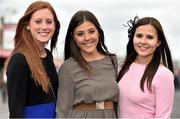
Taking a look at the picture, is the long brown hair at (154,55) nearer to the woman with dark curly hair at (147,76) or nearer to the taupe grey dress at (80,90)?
the woman with dark curly hair at (147,76)

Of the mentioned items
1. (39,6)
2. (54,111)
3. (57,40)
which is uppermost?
(39,6)

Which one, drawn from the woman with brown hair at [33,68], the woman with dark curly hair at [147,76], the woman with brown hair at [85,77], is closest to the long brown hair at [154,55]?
the woman with dark curly hair at [147,76]

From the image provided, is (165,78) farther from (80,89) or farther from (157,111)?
(80,89)

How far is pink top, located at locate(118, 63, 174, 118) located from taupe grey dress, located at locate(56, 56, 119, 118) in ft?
0.34

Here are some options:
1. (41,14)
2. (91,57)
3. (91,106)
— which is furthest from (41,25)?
(91,106)

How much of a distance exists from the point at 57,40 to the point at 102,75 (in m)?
0.66

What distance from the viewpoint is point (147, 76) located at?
4.50 metres

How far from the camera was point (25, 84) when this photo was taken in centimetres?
439

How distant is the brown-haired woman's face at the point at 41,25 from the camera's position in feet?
15.0

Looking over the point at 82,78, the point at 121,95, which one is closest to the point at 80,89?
the point at 82,78

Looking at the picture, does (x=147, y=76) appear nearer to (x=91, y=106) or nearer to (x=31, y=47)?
(x=91, y=106)

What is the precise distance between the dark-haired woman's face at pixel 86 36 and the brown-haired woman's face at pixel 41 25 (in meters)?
0.25

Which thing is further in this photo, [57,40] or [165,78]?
[57,40]

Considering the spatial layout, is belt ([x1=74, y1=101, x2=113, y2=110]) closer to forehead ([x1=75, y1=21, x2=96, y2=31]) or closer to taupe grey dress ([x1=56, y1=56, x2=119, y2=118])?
taupe grey dress ([x1=56, y1=56, x2=119, y2=118])
